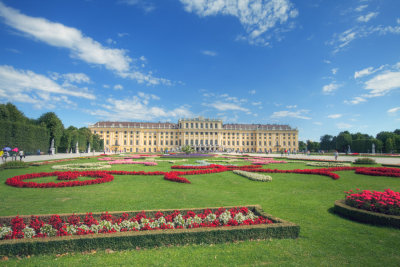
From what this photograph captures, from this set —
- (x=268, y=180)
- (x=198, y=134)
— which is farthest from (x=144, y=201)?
(x=198, y=134)

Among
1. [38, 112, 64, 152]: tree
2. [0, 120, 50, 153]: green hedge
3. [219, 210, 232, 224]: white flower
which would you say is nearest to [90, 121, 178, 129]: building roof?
[38, 112, 64, 152]: tree

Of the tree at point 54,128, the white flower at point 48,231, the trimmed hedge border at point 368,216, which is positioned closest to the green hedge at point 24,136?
the tree at point 54,128

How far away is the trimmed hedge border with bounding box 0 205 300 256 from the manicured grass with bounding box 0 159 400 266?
106 mm

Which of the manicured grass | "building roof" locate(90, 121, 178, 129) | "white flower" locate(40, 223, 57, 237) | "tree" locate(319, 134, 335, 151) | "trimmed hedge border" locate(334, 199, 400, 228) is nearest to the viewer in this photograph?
the manicured grass

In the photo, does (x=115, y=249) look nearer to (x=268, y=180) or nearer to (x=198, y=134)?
(x=268, y=180)

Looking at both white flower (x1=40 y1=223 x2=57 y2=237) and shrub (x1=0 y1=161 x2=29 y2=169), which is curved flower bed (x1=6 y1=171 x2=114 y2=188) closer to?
shrub (x1=0 y1=161 x2=29 y2=169)

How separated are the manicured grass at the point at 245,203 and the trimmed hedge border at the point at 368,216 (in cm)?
16

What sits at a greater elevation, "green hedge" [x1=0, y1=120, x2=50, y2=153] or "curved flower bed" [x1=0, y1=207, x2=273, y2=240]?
"green hedge" [x1=0, y1=120, x2=50, y2=153]

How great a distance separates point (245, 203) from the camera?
6281 millimetres

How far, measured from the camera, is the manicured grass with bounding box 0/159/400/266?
335 cm

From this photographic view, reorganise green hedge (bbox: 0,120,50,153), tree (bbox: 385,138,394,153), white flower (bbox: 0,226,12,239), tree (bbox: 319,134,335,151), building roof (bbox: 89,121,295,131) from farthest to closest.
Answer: tree (bbox: 319,134,335,151)
building roof (bbox: 89,121,295,131)
tree (bbox: 385,138,394,153)
green hedge (bbox: 0,120,50,153)
white flower (bbox: 0,226,12,239)

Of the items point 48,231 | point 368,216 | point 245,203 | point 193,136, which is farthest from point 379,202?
point 193,136

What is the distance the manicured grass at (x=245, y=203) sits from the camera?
335cm

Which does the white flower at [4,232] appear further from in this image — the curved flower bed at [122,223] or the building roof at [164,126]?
the building roof at [164,126]
